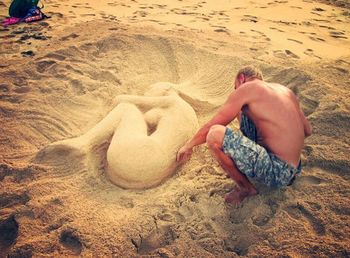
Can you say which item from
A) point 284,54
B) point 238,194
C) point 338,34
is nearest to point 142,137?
point 238,194

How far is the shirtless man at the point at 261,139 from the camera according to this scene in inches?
82.0

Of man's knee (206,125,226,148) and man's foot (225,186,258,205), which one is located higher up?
man's knee (206,125,226,148)

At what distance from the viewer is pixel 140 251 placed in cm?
194

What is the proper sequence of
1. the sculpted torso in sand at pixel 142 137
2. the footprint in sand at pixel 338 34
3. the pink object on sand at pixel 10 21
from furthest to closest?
the footprint in sand at pixel 338 34 → the pink object on sand at pixel 10 21 → the sculpted torso in sand at pixel 142 137

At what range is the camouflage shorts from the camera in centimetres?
207

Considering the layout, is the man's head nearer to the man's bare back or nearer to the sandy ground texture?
the man's bare back

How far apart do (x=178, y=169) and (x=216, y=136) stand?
60 centimetres

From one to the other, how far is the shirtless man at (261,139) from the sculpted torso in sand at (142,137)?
453 millimetres

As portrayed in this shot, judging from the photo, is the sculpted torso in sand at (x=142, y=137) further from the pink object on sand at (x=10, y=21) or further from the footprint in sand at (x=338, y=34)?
the footprint in sand at (x=338, y=34)

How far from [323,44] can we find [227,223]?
3.69 m

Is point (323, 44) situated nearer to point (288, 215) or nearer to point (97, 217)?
point (288, 215)

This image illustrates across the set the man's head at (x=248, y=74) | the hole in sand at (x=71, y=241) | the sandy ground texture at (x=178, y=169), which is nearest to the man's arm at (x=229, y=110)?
the man's head at (x=248, y=74)

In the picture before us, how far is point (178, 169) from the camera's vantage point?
257cm

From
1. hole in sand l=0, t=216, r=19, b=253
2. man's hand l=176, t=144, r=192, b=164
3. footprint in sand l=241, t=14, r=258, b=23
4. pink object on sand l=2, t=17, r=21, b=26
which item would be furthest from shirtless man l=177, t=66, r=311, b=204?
pink object on sand l=2, t=17, r=21, b=26
